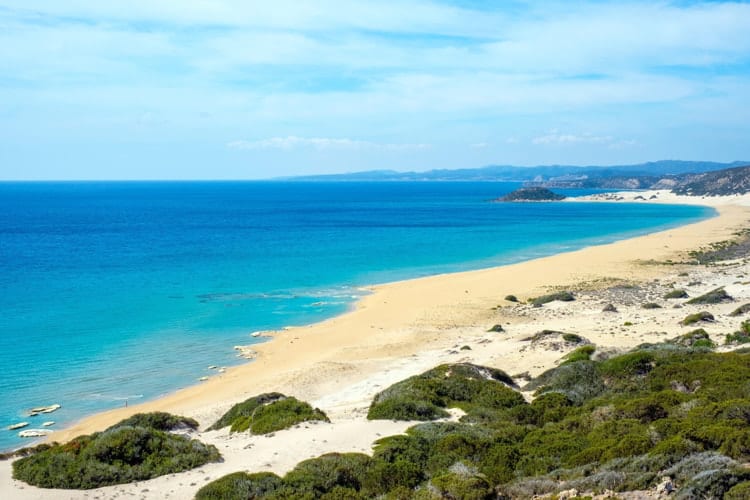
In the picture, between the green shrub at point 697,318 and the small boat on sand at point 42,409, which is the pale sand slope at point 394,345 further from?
the small boat on sand at point 42,409

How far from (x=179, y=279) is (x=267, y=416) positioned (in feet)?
118

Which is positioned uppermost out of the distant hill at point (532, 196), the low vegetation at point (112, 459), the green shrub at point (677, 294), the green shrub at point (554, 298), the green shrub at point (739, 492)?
the distant hill at point (532, 196)

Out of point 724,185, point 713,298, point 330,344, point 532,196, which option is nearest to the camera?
point 330,344

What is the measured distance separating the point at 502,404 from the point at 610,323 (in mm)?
15413

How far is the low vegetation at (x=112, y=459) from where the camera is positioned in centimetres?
1252

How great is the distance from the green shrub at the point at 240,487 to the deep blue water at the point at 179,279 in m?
11.7

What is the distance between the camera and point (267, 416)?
1686 centimetres

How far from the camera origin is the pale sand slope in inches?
564

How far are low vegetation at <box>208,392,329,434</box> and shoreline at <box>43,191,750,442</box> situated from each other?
2030mm

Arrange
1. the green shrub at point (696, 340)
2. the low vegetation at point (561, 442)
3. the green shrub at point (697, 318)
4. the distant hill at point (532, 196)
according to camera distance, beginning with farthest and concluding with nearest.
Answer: the distant hill at point (532, 196)
the green shrub at point (697, 318)
the green shrub at point (696, 340)
the low vegetation at point (561, 442)

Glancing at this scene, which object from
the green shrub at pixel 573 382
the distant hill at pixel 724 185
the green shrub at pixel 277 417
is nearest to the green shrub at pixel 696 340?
the green shrub at pixel 573 382

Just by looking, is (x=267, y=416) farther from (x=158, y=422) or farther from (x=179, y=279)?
(x=179, y=279)

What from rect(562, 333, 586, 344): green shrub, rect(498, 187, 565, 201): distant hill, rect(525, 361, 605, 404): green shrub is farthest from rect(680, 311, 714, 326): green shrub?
rect(498, 187, 565, 201): distant hill

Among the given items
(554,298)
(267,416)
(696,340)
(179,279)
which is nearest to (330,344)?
(267,416)
